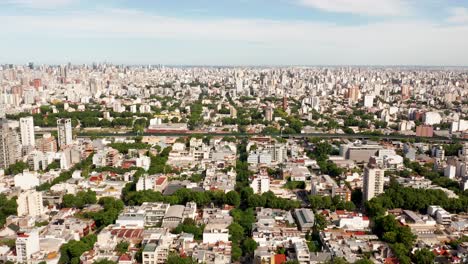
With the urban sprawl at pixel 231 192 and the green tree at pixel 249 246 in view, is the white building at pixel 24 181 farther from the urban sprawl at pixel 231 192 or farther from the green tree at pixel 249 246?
the green tree at pixel 249 246

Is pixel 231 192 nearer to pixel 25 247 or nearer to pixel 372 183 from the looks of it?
pixel 372 183

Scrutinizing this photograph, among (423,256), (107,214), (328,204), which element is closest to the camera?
(423,256)

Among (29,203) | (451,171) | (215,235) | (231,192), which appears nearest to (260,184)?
(231,192)

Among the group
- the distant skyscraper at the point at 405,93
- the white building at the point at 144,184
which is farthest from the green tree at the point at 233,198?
the distant skyscraper at the point at 405,93

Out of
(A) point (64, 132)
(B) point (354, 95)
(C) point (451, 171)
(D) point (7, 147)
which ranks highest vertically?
(B) point (354, 95)

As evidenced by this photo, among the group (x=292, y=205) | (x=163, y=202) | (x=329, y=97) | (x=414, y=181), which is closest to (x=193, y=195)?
(x=163, y=202)

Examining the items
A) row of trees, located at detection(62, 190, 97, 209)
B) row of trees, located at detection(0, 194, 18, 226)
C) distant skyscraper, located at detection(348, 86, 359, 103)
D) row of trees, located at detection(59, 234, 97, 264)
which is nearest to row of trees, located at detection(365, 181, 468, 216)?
row of trees, located at detection(59, 234, 97, 264)
